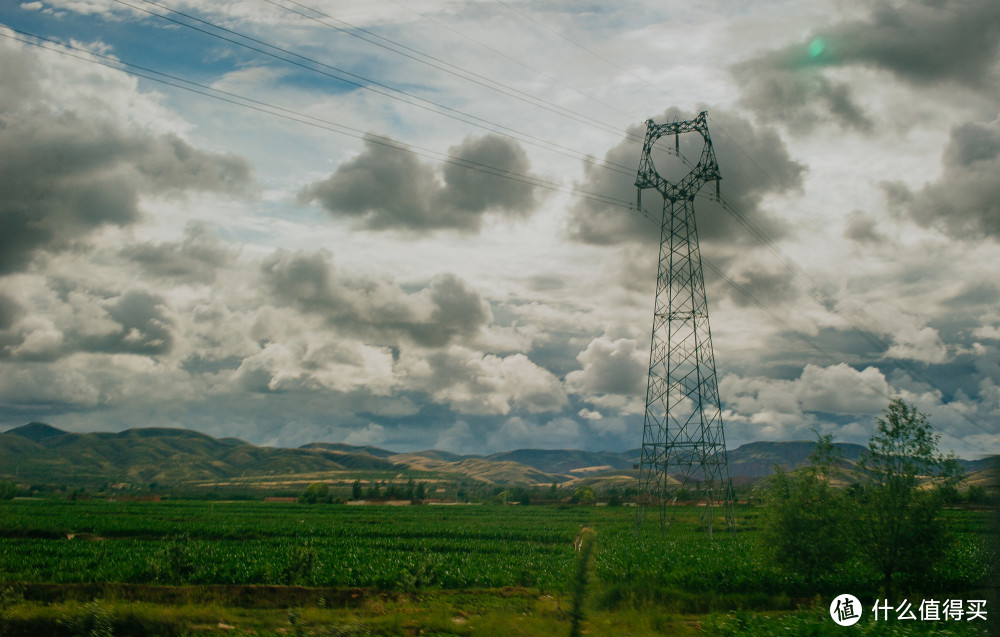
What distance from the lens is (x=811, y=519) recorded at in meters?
35.1

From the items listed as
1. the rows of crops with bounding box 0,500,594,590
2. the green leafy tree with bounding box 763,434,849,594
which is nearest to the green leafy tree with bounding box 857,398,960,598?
the green leafy tree with bounding box 763,434,849,594

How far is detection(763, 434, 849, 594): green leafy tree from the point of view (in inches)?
1369

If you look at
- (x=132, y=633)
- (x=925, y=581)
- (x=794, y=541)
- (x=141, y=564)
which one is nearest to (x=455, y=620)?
(x=132, y=633)

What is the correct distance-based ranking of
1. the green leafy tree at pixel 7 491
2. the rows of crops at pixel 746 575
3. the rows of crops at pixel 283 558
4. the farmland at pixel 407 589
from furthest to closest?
1. the green leafy tree at pixel 7 491
2. the rows of crops at pixel 283 558
3. the rows of crops at pixel 746 575
4. the farmland at pixel 407 589

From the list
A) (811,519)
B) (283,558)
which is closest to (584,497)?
(283,558)

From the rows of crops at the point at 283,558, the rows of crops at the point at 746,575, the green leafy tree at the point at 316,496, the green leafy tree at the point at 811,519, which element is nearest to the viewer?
the green leafy tree at the point at 811,519

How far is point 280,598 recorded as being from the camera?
34344 millimetres

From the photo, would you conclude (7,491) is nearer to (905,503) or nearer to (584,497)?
(584,497)

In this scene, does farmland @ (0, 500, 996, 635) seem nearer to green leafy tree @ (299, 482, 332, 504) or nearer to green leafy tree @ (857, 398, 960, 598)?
green leafy tree @ (857, 398, 960, 598)

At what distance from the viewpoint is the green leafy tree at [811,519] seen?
34.8m

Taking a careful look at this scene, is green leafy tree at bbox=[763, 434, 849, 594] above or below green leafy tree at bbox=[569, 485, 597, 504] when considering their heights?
above

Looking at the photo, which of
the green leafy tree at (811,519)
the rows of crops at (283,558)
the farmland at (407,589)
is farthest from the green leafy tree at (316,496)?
the green leafy tree at (811,519)

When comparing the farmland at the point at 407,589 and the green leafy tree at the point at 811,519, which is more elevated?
the green leafy tree at the point at 811,519

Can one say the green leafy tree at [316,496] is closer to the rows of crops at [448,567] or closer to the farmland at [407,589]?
the rows of crops at [448,567]
